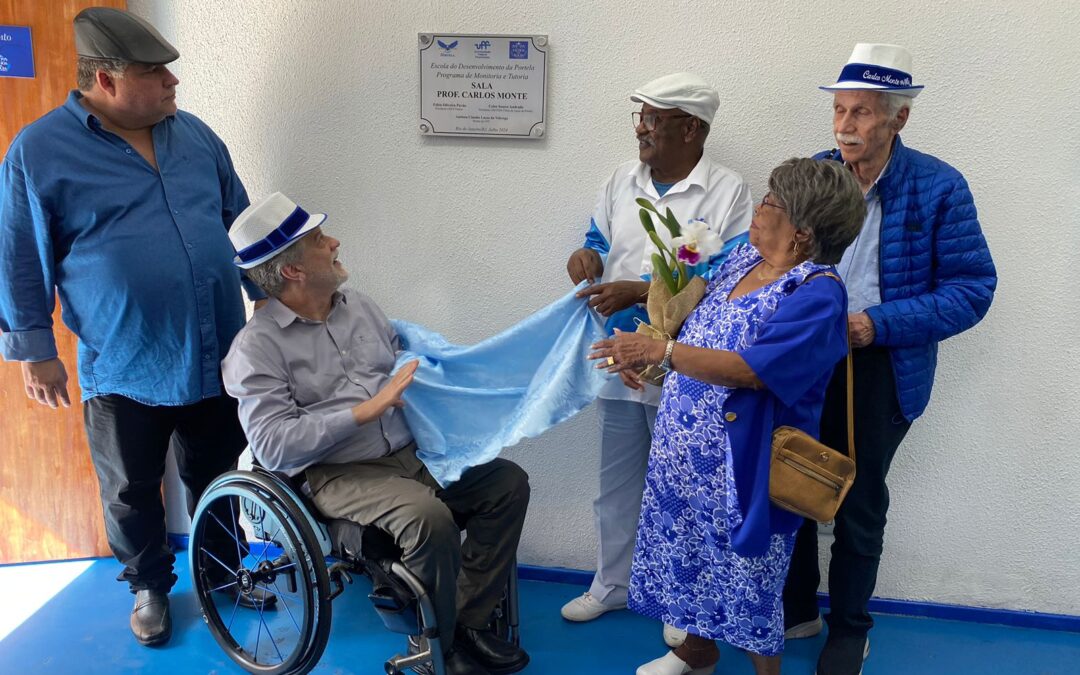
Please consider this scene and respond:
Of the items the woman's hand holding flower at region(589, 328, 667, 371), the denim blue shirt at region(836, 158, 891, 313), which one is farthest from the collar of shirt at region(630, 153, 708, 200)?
the woman's hand holding flower at region(589, 328, 667, 371)

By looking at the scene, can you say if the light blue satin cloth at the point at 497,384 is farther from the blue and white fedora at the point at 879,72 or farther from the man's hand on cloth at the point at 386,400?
the blue and white fedora at the point at 879,72

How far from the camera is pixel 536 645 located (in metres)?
2.55

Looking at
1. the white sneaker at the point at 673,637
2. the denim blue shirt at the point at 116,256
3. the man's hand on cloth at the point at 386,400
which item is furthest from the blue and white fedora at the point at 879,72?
the denim blue shirt at the point at 116,256

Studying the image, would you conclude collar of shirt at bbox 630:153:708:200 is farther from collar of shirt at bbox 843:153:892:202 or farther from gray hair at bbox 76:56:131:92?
gray hair at bbox 76:56:131:92

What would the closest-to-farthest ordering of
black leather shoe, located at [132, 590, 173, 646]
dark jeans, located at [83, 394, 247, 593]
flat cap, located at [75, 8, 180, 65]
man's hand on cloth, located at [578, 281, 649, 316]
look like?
flat cap, located at [75, 8, 180, 65], man's hand on cloth, located at [578, 281, 649, 316], dark jeans, located at [83, 394, 247, 593], black leather shoe, located at [132, 590, 173, 646]

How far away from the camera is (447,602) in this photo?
2000mm

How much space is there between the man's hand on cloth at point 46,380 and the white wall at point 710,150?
91 cm

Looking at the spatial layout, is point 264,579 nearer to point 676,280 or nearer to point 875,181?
point 676,280

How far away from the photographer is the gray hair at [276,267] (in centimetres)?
211

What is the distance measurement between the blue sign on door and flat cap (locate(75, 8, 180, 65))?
61 cm

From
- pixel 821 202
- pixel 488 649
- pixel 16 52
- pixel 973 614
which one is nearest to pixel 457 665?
pixel 488 649

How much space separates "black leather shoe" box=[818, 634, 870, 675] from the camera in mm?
2352

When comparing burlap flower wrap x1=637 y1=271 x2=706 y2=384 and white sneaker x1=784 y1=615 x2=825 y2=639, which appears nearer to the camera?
burlap flower wrap x1=637 y1=271 x2=706 y2=384

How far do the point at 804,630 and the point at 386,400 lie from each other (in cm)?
158
